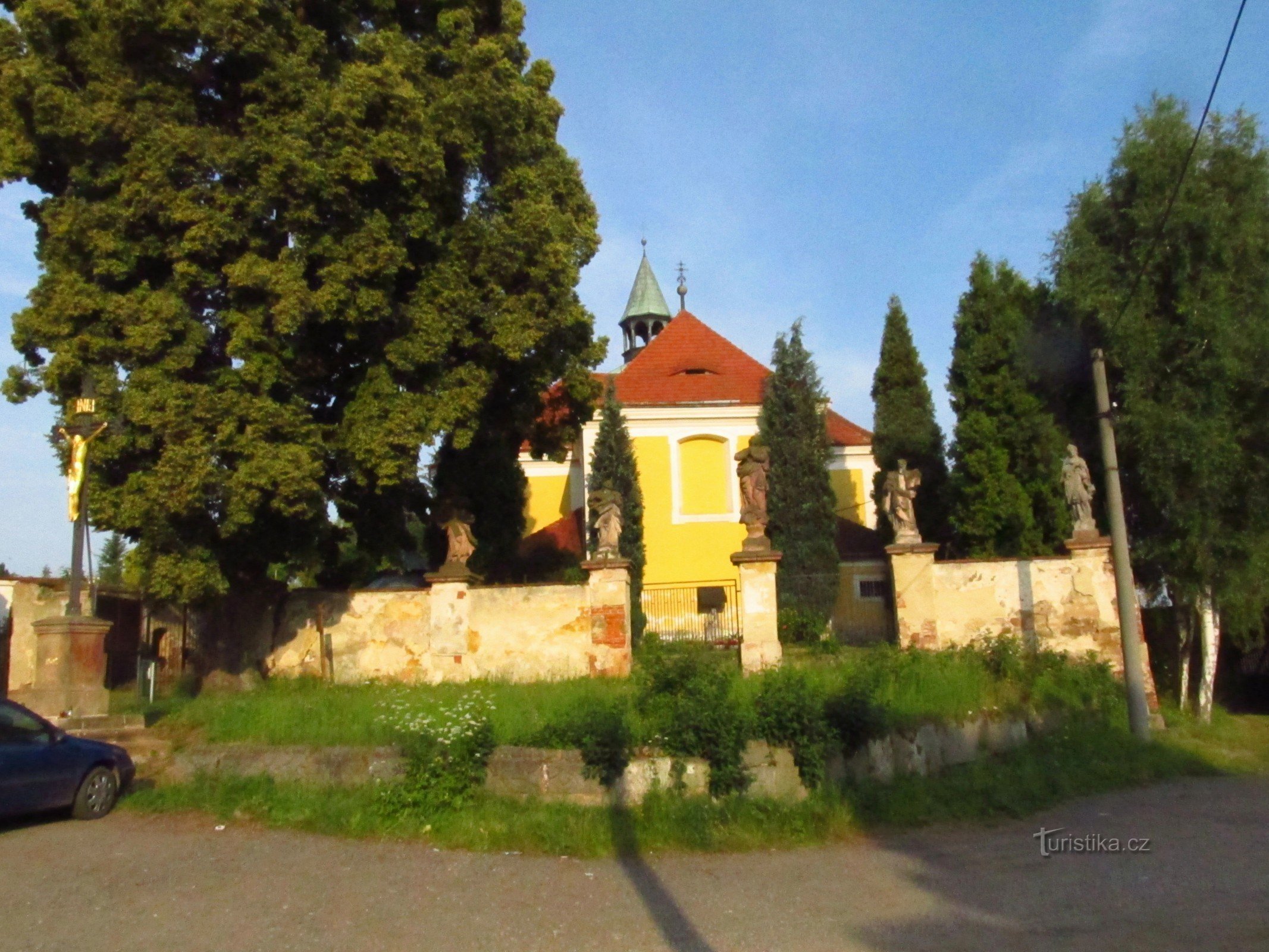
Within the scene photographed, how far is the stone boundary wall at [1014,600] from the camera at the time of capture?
15312mm

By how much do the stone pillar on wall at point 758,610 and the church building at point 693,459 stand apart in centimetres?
1152

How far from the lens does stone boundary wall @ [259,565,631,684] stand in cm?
1488

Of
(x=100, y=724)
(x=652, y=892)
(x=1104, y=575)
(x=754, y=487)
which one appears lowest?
(x=652, y=892)

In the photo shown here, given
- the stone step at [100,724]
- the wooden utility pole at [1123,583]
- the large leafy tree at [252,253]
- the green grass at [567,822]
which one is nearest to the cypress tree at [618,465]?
the large leafy tree at [252,253]

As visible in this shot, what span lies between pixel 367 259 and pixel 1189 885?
10611 millimetres

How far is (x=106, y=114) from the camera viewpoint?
515 inches

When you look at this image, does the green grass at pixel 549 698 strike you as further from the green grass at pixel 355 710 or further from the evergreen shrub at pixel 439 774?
the evergreen shrub at pixel 439 774

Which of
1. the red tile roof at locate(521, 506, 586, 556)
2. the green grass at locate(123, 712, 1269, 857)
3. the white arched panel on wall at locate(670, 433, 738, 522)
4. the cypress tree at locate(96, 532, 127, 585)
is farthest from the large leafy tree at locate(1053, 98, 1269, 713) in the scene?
the cypress tree at locate(96, 532, 127, 585)

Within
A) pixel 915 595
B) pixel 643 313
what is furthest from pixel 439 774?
pixel 643 313

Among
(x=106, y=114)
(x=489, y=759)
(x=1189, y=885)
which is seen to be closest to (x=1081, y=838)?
(x=1189, y=885)

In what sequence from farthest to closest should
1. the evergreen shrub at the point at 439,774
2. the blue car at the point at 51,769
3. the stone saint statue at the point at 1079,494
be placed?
the stone saint statue at the point at 1079,494, the evergreen shrub at the point at 439,774, the blue car at the point at 51,769

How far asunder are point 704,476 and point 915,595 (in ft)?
44.9

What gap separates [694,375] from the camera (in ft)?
100

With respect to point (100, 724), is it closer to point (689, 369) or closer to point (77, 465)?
point (77, 465)
